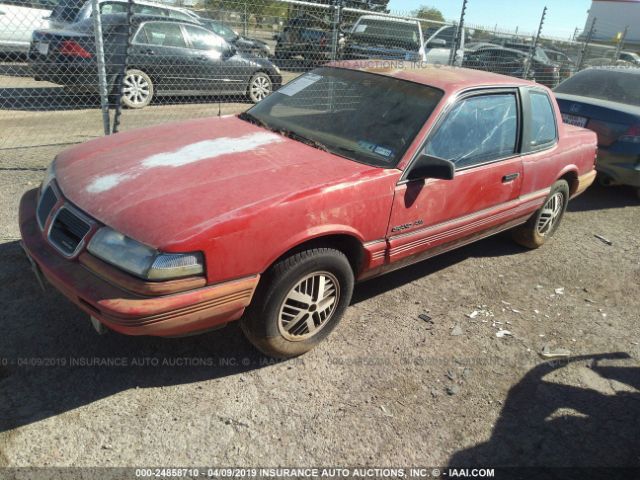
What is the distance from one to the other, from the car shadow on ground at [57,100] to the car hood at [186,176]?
5536mm

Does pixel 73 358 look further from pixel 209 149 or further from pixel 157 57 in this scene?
pixel 157 57

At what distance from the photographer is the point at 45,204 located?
2691 mm

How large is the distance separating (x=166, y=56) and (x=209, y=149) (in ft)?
20.8

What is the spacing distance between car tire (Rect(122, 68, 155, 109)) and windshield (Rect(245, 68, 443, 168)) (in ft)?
16.4

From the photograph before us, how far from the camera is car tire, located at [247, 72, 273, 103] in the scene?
9.15 metres

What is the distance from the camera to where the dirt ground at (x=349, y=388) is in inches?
89.6

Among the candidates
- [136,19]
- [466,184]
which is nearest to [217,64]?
[136,19]

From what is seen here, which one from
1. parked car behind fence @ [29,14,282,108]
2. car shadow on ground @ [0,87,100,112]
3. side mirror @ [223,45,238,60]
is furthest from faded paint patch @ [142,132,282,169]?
side mirror @ [223,45,238,60]

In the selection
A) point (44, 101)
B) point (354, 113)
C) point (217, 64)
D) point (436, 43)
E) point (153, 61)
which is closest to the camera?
point (354, 113)

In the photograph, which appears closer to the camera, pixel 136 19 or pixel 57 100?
pixel 136 19

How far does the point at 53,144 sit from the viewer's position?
6.20 m

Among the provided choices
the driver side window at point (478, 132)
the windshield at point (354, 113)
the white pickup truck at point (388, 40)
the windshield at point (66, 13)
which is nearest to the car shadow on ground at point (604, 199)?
the driver side window at point (478, 132)

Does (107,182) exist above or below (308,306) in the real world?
above

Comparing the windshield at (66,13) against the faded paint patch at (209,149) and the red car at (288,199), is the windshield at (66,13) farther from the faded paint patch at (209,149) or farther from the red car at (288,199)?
the faded paint patch at (209,149)
